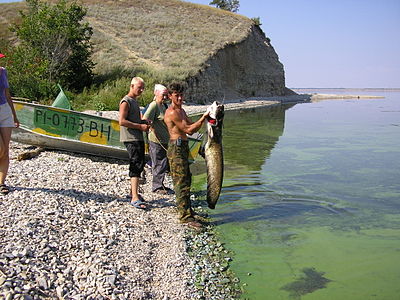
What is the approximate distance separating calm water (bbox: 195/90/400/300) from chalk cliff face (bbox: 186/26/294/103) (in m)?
22.0

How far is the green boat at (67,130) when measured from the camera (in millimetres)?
9328

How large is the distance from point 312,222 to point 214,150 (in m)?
2.41

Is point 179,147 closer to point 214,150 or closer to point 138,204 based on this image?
point 214,150

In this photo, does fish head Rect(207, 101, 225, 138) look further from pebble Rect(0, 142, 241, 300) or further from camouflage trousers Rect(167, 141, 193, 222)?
pebble Rect(0, 142, 241, 300)

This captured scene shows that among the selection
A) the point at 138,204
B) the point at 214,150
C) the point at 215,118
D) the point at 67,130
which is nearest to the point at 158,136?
the point at 138,204

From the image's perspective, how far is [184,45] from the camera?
134 ft

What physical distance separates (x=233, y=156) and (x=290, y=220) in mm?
6332

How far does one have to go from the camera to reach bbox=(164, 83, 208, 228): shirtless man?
5.92m

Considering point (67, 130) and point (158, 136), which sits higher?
point (158, 136)

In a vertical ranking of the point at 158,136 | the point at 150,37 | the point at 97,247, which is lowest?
the point at 97,247

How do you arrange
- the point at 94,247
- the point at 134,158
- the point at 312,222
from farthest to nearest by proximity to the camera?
the point at 312,222, the point at 134,158, the point at 94,247

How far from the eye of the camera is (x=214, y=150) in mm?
6121

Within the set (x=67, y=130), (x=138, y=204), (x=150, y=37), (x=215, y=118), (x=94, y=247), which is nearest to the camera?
(x=94, y=247)

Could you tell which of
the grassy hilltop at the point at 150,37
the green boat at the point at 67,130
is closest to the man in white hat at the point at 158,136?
the green boat at the point at 67,130
